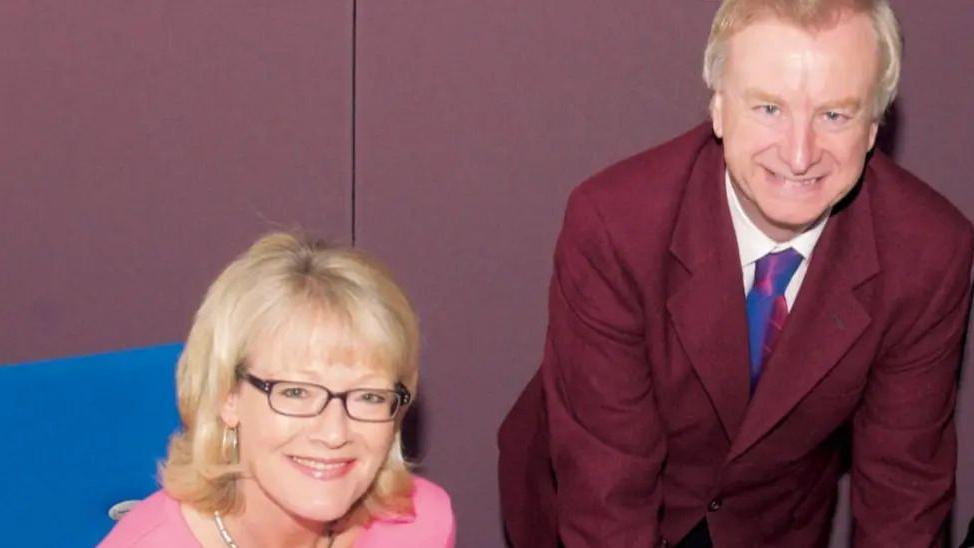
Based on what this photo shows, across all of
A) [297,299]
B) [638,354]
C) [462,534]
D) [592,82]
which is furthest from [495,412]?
[297,299]

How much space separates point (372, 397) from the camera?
2143mm

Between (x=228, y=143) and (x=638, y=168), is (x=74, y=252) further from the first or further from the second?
(x=638, y=168)

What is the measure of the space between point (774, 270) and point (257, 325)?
0.74 m

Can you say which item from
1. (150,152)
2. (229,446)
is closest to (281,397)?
(229,446)

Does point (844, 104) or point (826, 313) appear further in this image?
point (826, 313)

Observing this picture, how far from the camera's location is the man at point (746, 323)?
2.35 m

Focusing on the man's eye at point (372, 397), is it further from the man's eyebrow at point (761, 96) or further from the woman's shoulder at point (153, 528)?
the man's eyebrow at point (761, 96)

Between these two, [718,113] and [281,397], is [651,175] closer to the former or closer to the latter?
[718,113]

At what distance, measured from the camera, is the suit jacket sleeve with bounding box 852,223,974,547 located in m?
2.36

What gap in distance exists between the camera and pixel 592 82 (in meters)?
3.14

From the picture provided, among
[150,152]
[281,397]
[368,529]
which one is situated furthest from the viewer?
[150,152]

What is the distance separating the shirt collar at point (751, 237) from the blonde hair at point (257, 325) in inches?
18.8

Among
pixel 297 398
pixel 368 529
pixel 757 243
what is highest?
pixel 757 243

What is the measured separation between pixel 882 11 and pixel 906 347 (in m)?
0.47
